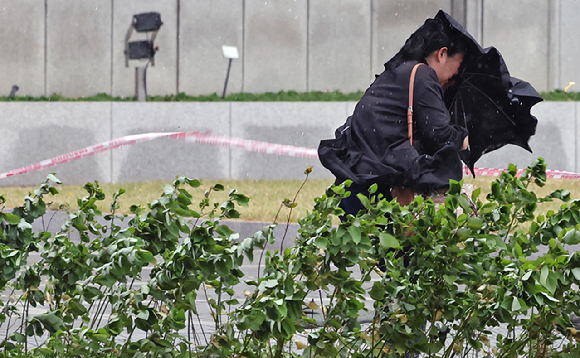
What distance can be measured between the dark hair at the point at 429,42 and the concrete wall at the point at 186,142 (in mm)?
11574

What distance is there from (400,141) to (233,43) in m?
13.9

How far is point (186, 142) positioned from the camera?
1590cm

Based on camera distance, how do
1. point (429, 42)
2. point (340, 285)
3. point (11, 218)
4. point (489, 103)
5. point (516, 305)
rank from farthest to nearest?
point (489, 103), point (429, 42), point (11, 218), point (340, 285), point (516, 305)

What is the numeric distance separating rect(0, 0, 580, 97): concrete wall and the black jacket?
13575mm

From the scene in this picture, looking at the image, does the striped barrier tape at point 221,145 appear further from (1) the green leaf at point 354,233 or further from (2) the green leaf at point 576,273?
(1) the green leaf at point 354,233

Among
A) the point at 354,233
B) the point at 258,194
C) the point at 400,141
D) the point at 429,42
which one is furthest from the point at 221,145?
the point at 354,233

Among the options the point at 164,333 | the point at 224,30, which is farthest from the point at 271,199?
the point at 164,333

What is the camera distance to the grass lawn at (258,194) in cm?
1080

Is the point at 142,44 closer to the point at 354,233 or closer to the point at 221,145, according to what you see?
the point at 221,145

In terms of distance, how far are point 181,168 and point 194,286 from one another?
13.3m

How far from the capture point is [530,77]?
1770 centimetres

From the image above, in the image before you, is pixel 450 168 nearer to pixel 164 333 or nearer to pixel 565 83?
pixel 164 333

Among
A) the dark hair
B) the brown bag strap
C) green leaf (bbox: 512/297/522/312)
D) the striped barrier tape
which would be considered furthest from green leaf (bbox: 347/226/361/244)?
the striped barrier tape

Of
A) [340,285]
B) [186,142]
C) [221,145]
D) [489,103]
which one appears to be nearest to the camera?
[340,285]
